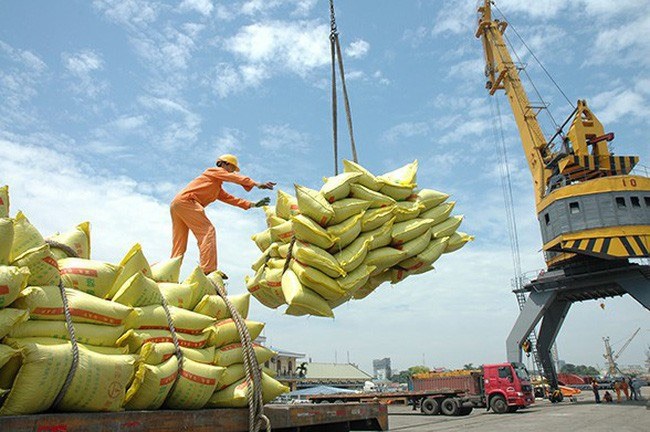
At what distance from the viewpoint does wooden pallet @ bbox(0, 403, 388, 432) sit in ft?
6.50

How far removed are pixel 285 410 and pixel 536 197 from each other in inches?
1039

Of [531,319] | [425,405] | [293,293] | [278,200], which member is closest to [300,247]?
[293,293]

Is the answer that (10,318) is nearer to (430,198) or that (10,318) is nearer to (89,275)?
(89,275)

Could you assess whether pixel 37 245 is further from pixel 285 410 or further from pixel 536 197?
pixel 536 197

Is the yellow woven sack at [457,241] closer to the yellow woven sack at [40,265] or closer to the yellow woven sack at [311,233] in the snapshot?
the yellow woven sack at [311,233]

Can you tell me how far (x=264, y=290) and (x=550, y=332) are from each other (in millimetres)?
28629

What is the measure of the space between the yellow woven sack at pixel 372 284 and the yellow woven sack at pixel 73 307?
2.38 m

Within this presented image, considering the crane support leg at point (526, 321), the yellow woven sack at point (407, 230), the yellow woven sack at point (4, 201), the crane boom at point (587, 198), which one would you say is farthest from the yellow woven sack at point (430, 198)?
the crane support leg at point (526, 321)

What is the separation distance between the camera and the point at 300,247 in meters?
3.98

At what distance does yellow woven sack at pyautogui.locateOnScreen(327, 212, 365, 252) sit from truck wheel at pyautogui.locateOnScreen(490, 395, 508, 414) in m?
18.4

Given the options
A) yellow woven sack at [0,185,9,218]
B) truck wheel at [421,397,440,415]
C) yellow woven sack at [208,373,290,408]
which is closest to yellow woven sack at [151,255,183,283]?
yellow woven sack at [208,373,290,408]

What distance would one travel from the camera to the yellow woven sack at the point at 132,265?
282cm

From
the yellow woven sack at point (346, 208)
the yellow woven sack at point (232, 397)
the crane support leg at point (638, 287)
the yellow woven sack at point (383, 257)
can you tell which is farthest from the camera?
the crane support leg at point (638, 287)

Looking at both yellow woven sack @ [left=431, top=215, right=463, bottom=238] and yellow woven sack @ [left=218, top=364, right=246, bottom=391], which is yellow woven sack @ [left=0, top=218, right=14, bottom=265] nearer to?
yellow woven sack @ [left=218, top=364, right=246, bottom=391]
